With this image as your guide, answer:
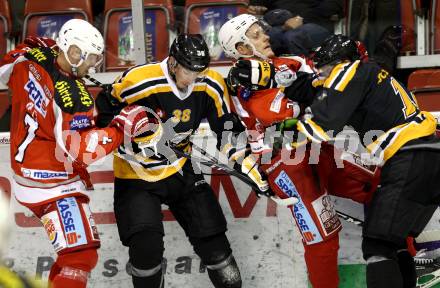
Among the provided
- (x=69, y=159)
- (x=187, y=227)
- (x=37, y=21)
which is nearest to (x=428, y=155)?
(x=187, y=227)

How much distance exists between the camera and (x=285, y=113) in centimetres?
413

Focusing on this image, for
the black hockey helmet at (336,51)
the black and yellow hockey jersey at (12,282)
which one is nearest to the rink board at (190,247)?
the black hockey helmet at (336,51)

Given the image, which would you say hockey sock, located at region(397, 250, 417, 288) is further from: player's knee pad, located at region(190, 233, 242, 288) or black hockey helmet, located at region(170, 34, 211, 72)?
black hockey helmet, located at region(170, 34, 211, 72)

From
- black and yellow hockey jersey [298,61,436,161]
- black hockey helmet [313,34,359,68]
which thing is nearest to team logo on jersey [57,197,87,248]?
black and yellow hockey jersey [298,61,436,161]

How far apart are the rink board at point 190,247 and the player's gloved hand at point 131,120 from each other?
63 centimetres

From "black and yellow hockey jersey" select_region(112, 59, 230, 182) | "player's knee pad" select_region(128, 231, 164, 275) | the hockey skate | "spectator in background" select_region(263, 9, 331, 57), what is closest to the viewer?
"player's knee pad" select_region(128, 231, 164, 275)

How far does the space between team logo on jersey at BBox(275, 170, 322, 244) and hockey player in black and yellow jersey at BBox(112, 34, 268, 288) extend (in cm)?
11

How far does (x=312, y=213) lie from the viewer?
163 inches

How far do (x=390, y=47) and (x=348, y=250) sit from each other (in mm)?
1380

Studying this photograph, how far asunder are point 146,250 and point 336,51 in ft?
4.29

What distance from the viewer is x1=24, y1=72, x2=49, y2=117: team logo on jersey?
381 cm

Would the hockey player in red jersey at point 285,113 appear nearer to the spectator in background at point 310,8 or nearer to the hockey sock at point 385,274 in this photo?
the hockey sock at point 385,274

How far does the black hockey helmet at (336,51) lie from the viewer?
12.9 feet

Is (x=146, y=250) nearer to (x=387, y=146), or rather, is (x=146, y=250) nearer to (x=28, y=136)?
(x=28, y=136)
